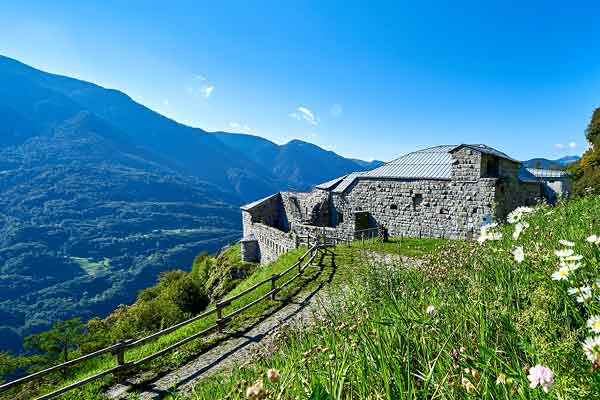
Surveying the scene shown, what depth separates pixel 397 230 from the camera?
74.8ft

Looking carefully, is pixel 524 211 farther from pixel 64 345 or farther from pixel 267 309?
pixel 64 345

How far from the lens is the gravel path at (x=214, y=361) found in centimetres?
675

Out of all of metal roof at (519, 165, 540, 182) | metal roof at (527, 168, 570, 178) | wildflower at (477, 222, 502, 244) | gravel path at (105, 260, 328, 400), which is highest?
metal roof at (527, 168, 570, 178)

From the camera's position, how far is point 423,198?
21219 millimetres

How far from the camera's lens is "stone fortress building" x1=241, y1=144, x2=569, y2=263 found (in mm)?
18500

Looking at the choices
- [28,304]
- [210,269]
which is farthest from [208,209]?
[210,269]

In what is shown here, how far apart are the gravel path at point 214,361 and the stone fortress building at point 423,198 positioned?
9292 mm

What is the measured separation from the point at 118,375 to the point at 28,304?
11552 centimetres

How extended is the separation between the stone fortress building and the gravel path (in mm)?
9292

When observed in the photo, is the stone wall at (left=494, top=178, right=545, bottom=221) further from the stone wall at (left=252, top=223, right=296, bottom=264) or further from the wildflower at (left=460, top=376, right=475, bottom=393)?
the wildflower at (left=460, top=376, right=475, bottom=393)

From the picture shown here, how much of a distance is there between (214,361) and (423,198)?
677 inches

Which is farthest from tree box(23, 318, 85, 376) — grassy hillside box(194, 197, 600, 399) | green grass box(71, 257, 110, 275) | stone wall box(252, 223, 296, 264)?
green grass box(71, 257, 110, 275)

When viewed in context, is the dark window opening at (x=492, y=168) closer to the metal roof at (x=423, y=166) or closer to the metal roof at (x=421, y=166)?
the metal roof at (x=423, y=166)

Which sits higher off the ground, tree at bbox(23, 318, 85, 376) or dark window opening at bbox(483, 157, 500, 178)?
dark window opening at bbox(483, 157, 500, 178)
